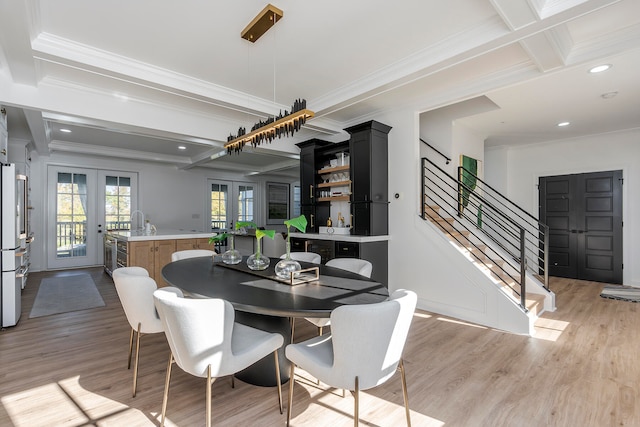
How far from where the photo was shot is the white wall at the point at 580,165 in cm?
522

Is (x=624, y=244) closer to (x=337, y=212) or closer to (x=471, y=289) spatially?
(x=471, y=289)

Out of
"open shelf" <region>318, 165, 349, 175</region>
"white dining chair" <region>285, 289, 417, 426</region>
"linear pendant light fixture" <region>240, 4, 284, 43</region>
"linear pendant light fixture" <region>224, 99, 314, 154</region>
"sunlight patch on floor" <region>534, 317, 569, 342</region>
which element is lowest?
"sunlight patch on floor" <region>534, 317, 569, 342</region>

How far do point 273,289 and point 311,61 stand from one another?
229cm

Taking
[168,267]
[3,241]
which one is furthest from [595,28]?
[3,241]

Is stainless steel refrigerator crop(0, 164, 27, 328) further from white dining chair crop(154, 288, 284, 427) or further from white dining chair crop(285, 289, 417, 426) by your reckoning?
white dining chair crop(285, 289, 417, 426)

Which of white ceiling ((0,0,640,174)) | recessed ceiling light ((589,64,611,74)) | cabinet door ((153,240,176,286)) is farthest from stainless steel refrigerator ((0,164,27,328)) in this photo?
recessed ceiling light ((589,64,611,74))

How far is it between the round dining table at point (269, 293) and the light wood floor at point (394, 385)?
0.31m

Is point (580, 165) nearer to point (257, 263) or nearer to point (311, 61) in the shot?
point (311, 61)

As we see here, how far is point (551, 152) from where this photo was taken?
603cm

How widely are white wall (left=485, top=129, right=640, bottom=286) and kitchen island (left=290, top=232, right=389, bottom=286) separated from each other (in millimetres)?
3775

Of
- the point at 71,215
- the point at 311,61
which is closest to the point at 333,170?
the point at 311,61

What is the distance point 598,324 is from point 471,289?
4.56ft

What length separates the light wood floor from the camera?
186 centimetres

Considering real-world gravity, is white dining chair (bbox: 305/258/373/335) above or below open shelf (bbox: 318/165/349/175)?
below
